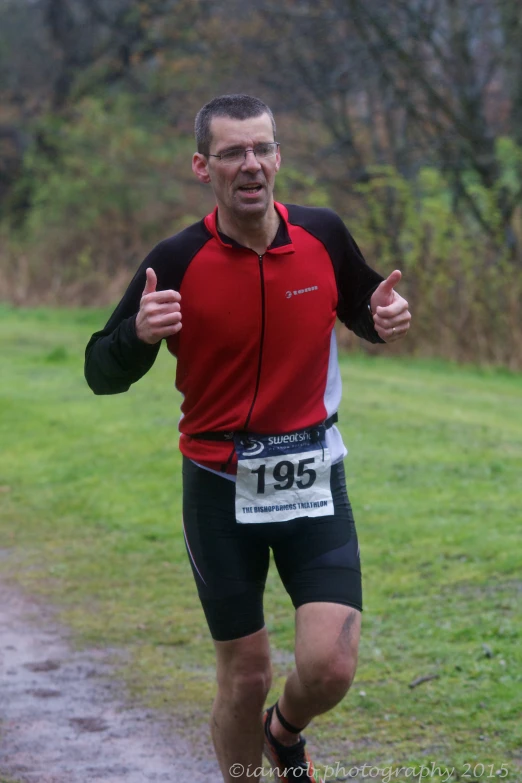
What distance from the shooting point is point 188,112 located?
2791 cm

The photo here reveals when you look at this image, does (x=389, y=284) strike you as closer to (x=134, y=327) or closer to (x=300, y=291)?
(x=300, y=291)

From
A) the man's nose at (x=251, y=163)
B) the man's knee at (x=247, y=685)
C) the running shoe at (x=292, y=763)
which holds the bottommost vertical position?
the running shoe at (x=292, y=763)

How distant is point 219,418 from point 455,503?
4801mm

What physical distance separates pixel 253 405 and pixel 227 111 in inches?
37.5

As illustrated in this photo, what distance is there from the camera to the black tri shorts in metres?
3.93

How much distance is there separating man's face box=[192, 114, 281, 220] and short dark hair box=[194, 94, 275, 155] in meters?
0.02

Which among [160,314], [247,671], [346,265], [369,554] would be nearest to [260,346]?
[160,314]

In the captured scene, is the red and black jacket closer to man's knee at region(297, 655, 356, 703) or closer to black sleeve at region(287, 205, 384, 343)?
black sleeve at region(287, 205, 384, 343)

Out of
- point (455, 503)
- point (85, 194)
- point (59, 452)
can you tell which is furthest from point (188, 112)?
point (455, 503)

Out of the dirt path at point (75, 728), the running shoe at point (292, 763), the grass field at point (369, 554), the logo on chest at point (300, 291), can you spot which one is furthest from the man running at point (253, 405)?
Answer: the grass field at point (369, 554)

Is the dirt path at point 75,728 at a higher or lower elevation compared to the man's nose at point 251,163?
lower

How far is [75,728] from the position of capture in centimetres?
514

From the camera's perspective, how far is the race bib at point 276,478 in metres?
3.92

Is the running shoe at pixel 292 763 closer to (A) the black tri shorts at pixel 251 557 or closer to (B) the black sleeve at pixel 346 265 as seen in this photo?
(A) the black tri shorts at pixel 251 557
